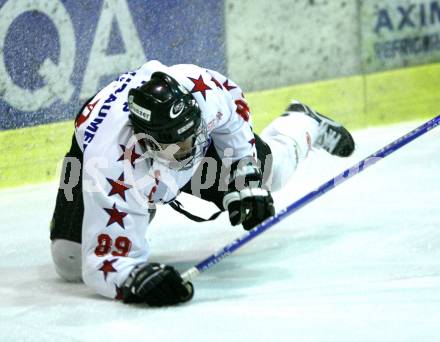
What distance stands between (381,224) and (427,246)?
375 millimetres

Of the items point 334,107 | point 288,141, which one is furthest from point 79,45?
point 334,107

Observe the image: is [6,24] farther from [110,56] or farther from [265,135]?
[265,135]

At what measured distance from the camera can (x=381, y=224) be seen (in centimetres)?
393

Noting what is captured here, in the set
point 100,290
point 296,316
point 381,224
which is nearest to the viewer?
point 296,316

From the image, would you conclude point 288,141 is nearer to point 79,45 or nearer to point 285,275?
point 285,275

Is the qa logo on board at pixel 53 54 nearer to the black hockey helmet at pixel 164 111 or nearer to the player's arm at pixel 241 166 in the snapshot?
the player's arm at pixel 241 166

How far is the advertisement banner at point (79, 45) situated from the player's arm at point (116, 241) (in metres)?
1.63

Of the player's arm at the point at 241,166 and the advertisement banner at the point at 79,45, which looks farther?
the advertisement banner at the point at 79,45

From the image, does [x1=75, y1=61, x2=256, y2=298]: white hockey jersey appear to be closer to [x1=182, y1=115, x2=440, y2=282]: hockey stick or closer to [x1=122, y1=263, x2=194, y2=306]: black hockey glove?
[x1=122, y1=263, x2=194, y2=306]: black hockey glove

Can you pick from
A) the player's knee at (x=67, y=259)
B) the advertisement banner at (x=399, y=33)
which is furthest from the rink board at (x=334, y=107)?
the player's knee at (x=67, y=259)

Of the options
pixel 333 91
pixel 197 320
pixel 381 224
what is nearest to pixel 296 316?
pixel 197 320

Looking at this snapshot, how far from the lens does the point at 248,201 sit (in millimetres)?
3336

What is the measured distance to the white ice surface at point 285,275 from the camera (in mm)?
2826

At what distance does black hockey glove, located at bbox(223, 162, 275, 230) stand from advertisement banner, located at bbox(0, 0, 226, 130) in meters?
1.48
